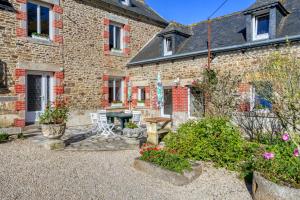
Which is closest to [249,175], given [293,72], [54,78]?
[293,72]

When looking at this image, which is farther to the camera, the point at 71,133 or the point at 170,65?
the point at 170,65

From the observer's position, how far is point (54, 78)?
10008 mm

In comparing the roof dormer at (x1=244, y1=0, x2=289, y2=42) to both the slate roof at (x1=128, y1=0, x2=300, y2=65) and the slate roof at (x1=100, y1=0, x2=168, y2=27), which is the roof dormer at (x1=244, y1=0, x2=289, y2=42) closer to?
the slate roof at (x1=128, y1=0, x2=300, y2=65)

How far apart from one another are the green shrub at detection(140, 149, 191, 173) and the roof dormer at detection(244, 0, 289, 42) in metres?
5.67

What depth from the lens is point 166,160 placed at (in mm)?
4691

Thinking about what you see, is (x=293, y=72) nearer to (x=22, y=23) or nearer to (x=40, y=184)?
(x=40, y=184)

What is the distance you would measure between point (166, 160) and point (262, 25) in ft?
21.5

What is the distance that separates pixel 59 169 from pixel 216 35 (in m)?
8.32

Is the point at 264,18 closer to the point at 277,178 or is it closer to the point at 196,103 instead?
the point at 196,103

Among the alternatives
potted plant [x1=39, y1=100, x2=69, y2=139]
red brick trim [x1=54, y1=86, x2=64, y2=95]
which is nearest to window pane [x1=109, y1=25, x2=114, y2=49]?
red brick trim [x1=54, y1=86, x2=64, y2=95]

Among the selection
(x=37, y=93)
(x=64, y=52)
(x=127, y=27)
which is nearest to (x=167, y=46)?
(x=127, y=27)

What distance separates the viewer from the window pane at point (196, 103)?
974 cm

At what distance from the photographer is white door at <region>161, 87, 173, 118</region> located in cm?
1126

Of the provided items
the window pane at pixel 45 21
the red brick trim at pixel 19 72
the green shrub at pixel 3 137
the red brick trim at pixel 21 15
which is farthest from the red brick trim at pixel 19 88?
the red brick trim at pixel 21 15
